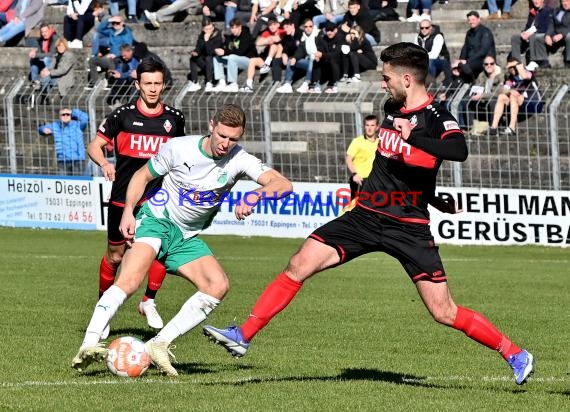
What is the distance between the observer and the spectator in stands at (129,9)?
3122 cm

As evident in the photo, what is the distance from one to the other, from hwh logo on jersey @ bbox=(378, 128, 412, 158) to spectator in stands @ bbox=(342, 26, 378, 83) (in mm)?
16926

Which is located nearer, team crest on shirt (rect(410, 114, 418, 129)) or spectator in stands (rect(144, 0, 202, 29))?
team crest on shirt (rect(410, 114, 418, 129))

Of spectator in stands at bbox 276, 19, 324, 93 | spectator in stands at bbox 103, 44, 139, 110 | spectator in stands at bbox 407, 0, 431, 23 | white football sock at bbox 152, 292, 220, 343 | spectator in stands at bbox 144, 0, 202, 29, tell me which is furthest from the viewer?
spectator in stands at bbox 144, 0, 202, 29

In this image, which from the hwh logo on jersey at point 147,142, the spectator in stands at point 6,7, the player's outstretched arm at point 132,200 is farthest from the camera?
the spectator in stands at point 6,7

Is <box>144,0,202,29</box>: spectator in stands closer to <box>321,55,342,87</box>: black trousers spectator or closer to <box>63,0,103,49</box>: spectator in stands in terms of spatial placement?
<box>63,0,103,49</box>: spectator in stands

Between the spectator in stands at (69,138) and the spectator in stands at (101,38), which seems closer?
the spectator in stands at (69,138)

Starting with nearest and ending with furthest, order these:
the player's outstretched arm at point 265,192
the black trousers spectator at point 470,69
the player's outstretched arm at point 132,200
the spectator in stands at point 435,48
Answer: the player's outstretched arm at point 265,192 < the player's outstretched arm at point 132,200 < the black trousers spectator at point 470,69 < the spectator in stands at point 435,48

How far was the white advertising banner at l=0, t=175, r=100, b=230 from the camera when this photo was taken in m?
25.0

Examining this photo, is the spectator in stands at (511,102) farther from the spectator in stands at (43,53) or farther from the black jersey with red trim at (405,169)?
the black jersey with red trim at (405,169)

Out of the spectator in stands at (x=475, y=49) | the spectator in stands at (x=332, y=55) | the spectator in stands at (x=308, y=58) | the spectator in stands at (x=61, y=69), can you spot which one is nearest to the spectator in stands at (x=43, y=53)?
the spectator in stands at (x=61, y=69)

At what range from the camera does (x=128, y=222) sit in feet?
29.4

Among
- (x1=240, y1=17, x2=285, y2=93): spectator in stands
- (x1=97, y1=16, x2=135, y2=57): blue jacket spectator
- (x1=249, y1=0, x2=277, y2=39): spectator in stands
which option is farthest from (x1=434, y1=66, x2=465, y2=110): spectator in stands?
(x1=97, y1=16, x2=135, y2=57): blue jacket spectator

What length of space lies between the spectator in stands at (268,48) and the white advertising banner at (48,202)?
4.33 metres

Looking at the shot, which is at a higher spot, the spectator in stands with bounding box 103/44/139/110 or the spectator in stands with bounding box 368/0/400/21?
the spectator in stands with bounding box 368/0/400/21
